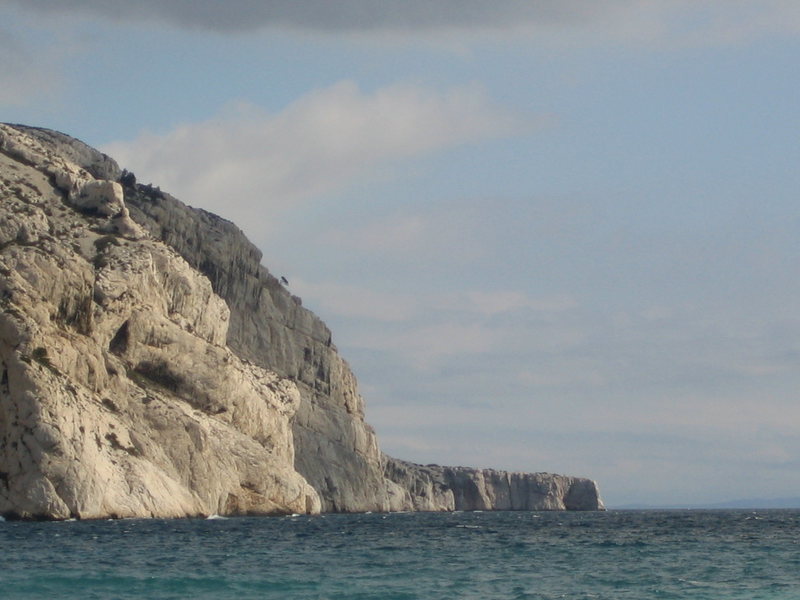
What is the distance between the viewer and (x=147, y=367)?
10831 centimetres

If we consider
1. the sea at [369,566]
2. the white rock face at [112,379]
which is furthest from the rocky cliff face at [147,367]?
the sea at [369,566]

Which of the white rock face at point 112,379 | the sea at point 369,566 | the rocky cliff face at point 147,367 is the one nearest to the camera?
the sea at point 369,566

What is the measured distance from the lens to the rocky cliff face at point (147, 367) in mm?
81812

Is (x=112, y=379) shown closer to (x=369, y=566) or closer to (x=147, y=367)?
(x=147, y=367)

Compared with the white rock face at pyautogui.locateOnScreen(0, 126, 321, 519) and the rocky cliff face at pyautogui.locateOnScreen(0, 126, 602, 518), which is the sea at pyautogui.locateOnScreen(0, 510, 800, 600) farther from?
the rocky cliff face at pyautogui.locateOnScreen(0, 126, 602, 518)

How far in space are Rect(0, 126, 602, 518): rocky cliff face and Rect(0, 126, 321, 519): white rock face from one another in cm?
16

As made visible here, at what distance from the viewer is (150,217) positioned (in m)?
149

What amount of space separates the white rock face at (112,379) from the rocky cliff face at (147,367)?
16 cm

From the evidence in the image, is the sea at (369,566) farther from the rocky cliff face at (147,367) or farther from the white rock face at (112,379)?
the rocky cliff face at (147,367)

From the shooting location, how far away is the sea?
39625 mm

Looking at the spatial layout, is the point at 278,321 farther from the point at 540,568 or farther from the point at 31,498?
the point at 540,568

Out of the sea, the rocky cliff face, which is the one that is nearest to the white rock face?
the rocky cliff face

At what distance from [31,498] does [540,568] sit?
138 feet

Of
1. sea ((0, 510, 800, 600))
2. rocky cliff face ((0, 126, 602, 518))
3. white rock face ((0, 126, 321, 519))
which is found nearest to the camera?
sea ((0, 510, 800, 600))
